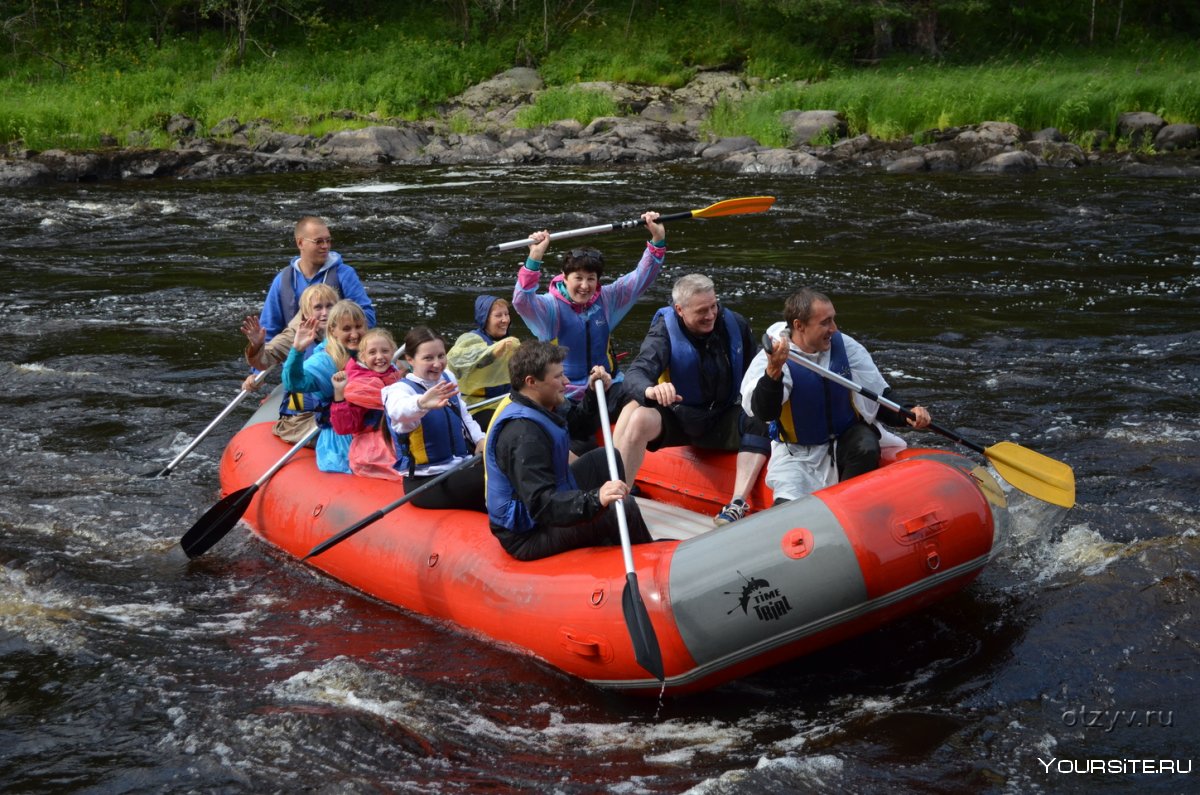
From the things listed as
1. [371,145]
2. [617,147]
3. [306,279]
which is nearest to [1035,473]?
[306,279]

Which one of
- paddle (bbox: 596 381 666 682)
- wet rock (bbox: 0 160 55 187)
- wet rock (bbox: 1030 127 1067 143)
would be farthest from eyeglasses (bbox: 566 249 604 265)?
wet rock (bbox: 0 160 55 187)

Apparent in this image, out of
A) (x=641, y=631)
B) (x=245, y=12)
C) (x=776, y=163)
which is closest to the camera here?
(x=641, y=631)

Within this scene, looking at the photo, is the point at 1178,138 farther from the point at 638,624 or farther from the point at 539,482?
the point at 638,624

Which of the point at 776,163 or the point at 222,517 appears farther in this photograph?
the point at 776,163

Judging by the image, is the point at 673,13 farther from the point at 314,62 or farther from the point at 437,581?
the point at 437,581

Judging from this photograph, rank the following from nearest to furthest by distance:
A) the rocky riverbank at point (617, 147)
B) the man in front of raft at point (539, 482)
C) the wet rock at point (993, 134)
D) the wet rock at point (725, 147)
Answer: the man in front of raft at point (539, 482) → the rocky riverbank at point (617, 147) → the wet rock at point (993, 134) → the wet rock at point (725, 147)

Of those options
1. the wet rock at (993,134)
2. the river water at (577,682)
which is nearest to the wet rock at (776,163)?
the wet rock at (993,134)

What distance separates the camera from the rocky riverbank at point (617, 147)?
17.9 metres

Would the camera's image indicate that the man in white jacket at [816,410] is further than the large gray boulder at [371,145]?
No

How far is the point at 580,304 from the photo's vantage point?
616 cm

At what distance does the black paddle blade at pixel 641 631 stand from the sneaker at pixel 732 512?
110 centimetres

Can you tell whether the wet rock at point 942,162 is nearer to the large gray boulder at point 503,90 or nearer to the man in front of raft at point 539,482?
the large gray boulder at point 503,90

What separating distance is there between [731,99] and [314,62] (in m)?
9.45

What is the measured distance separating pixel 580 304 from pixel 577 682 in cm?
210
